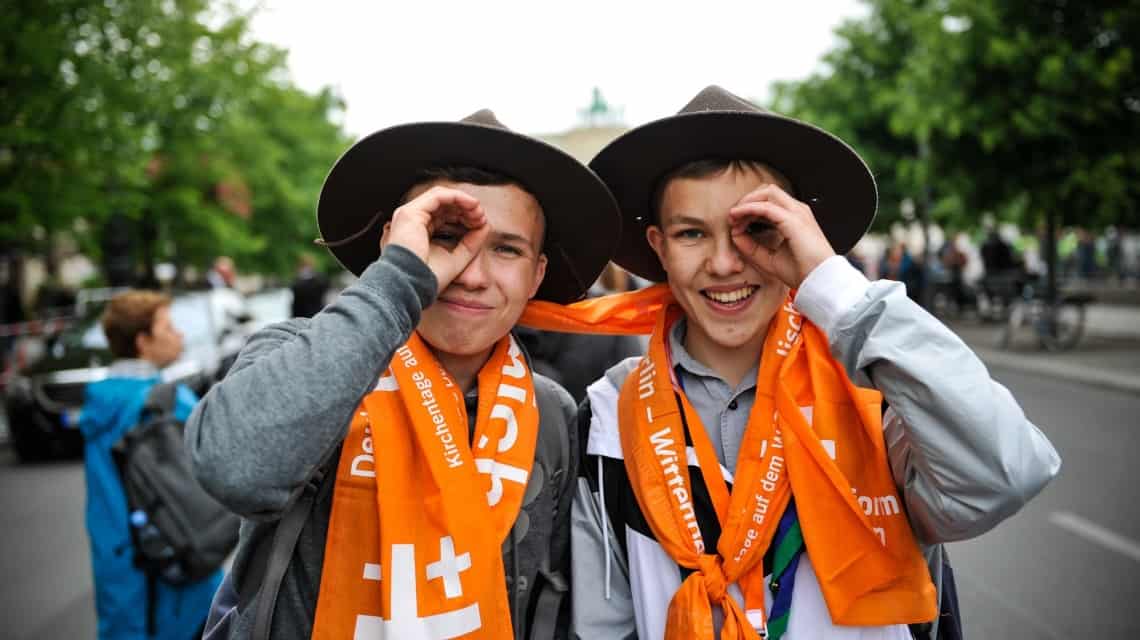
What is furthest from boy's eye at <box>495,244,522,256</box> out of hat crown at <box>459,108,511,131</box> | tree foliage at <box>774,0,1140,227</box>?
tree foliage at <box>774,0,1140,227</box>

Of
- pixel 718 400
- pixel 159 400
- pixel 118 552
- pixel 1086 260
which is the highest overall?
pixel 1086 260

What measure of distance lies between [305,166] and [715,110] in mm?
28451

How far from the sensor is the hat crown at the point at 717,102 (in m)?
2.12

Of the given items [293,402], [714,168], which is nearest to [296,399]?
[293,402]

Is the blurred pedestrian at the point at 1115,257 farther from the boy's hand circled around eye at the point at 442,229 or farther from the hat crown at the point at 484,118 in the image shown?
the boy's hand circled around eye at the point at 442,229

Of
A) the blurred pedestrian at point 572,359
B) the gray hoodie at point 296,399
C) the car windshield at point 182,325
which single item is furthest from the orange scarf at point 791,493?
the car windshield at point 182,325

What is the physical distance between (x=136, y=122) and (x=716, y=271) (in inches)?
569

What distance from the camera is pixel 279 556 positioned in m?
1.80

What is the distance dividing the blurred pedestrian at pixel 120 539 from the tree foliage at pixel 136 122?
8.32 m

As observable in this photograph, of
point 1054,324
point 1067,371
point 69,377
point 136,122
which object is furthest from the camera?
point 1054,324

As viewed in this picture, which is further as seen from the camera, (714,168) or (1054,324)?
(1054,324)

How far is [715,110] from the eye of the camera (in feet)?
6.70

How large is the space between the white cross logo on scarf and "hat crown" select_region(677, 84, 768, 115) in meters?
1.18

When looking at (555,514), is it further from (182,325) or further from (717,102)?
(182,325)
